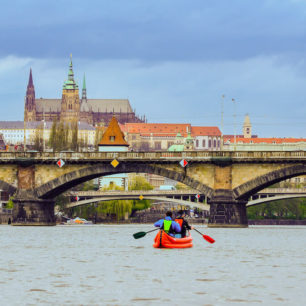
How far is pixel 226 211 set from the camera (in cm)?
10012

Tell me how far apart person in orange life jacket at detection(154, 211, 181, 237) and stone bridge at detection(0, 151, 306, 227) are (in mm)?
40704

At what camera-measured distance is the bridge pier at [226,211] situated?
99812 millimetres

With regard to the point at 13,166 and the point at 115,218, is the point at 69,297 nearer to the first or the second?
the point at 13,166

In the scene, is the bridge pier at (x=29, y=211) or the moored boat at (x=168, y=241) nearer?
the moored boat at (x=168, y=241)

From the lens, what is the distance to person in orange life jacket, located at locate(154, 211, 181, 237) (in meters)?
56.1

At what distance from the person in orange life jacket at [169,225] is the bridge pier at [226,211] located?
4261 centimetres

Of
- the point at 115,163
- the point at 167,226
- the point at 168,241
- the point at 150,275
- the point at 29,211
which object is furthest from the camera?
the point at 29,211

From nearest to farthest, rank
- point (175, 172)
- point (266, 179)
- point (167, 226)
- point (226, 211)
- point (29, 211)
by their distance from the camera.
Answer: point (167, 226), point (266, 179), point (226, 211), point (175, 172), point (29, 211)

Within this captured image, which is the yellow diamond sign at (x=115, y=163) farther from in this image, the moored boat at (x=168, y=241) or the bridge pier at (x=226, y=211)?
the moored boat at (x=168, y=241)

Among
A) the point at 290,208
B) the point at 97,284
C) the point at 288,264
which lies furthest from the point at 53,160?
the point at 290,208

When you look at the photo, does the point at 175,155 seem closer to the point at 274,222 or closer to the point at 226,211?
the point at 226,211

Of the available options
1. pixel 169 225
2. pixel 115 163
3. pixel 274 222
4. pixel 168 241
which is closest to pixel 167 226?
pixel 169 225

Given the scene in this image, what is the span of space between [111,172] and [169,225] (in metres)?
46.2

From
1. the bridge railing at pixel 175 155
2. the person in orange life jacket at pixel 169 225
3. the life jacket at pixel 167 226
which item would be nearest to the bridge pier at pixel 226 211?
the bridge railing at pixel 175 155
